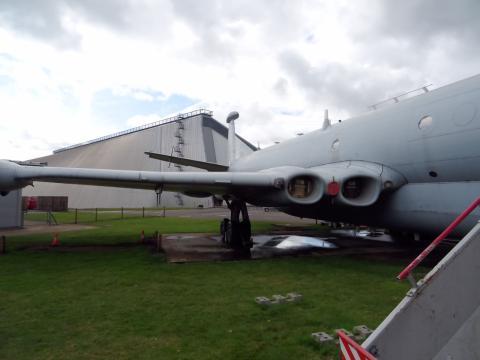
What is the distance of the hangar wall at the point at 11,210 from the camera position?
55.6 feet

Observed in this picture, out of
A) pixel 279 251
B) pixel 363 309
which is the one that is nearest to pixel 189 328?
pixel 363 309

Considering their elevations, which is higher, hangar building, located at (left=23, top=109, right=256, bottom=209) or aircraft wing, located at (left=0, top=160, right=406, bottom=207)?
hangar building, located at (left=23, top=109, right=256, bottom=209)

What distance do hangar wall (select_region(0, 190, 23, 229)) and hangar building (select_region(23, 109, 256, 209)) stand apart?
34.8 metres

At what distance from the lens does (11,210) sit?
17188 mm

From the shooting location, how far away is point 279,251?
9531 millimetres

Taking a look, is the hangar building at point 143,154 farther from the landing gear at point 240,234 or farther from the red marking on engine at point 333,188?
the red marking on engine at point 333,188

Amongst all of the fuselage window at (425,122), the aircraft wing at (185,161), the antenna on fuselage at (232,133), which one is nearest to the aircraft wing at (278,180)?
the fuselage window at (425,122)

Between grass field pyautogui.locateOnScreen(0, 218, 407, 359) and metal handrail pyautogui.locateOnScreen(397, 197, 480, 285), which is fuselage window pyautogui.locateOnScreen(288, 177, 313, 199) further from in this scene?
metal handrail pyautogui.locateOnScreen(397, 197, 480, 285)

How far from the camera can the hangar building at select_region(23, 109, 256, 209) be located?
54.2 meters

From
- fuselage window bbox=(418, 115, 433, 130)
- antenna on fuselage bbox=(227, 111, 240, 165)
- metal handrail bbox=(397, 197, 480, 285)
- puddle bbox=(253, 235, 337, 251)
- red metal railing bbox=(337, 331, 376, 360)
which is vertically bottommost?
puddle bbox=(253, 235, 337, 251)

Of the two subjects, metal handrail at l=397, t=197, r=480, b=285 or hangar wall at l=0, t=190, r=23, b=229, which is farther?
hangar wall at l=0, t=190, r=23, b=229

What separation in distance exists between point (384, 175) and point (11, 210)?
54.4ft

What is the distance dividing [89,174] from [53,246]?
3704 mm

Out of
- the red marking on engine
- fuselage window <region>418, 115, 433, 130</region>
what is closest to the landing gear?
the red marking on engine
